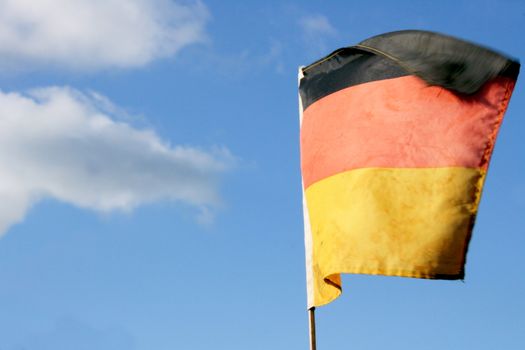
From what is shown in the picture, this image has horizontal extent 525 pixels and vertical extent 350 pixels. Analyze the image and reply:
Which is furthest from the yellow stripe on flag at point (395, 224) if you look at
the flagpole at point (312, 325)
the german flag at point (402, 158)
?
the flagpole at point (312, 325)

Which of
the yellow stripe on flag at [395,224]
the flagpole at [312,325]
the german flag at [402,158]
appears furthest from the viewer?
the flagpole at [312,325]

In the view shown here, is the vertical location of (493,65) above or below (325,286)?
above

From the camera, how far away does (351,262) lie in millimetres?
15812

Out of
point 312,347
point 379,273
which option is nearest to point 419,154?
point 379,273

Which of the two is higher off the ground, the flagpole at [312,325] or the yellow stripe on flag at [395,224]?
the yellow stripe on flag at [395,224]

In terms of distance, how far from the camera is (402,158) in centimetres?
1614

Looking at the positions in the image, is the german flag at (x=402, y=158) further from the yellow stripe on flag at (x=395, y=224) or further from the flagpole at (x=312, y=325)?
the flagpole at (x=312, y=325)

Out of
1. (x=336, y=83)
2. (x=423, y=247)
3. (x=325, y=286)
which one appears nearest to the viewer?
(x=423, y=247)

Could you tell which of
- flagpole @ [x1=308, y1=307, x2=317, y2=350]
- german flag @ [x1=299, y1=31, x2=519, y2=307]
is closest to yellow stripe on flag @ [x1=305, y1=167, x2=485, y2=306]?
german flag @ [x1=299, y1=31, x2=519, y2=307]

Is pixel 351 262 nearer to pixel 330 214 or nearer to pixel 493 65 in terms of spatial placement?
pixel 330 214

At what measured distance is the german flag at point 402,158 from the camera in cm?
1545

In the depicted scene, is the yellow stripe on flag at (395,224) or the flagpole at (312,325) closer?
the yellow stripe on flag at (395,224)

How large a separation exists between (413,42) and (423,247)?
357 centimetres

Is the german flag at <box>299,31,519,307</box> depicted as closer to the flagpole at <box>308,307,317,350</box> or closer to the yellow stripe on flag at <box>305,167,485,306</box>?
the yellow stripe on flag at <box>305,167,485,306</box>
